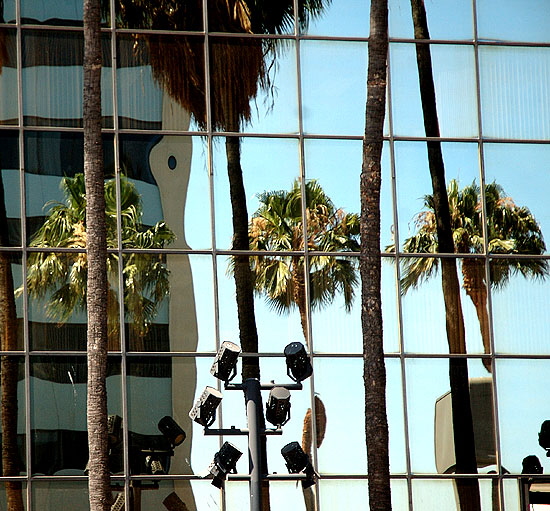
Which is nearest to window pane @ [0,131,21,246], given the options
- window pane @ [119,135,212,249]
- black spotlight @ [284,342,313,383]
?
window pane @ [119,135,212,249]

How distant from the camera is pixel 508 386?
1689 centimetres

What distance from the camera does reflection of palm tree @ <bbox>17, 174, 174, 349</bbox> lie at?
16000 mm

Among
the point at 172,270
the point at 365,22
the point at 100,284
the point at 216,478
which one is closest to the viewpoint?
the point at 216,478

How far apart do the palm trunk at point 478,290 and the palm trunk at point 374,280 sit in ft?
11.3

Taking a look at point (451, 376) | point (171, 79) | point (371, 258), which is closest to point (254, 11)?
point (171, 79)

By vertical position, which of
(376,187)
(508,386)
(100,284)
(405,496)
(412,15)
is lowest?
(405,496)

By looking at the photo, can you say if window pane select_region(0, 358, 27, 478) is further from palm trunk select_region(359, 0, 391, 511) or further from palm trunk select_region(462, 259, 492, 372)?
palm trunk select_region(462, 259, 492, 372)

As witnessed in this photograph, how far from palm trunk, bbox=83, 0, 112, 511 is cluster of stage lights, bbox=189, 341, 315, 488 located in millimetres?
1805

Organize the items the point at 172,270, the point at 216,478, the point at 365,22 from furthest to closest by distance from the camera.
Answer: the point at 365,22 < the point at 172,270 < the point at 216,478

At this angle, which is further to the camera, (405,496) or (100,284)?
(405,496)

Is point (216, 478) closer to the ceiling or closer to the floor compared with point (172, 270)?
closer to the floor

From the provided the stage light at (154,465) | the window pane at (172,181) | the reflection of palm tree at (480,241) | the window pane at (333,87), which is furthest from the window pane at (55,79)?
the reflection of palm tree at (480,241)

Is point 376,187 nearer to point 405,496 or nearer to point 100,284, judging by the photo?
point 100,284

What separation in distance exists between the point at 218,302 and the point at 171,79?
338 cm
